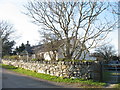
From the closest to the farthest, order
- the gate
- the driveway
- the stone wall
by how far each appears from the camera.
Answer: the driveway < the stone wall < the gate

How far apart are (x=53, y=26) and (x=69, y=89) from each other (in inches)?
421

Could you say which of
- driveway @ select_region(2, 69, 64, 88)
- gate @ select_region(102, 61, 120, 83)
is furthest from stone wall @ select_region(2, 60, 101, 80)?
driveway @ select_region(2, 69, 64, 88)

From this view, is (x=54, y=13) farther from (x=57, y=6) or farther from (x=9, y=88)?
(x=9, y=88)

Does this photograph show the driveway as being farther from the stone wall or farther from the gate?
the gate

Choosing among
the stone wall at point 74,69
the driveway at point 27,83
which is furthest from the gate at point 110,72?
the driveway at point 27,83

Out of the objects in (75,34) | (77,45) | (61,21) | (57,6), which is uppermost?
(57,6)

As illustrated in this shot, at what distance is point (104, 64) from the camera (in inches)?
488

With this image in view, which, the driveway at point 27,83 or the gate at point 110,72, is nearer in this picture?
the driveway at point 27,83

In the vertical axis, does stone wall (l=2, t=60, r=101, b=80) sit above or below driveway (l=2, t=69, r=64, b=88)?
above

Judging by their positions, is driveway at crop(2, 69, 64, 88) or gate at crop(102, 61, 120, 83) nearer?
driveway at crop(2, 69, 64, 88)

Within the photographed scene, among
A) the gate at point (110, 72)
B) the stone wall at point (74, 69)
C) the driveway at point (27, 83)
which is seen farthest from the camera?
the gate at point (110, 72)

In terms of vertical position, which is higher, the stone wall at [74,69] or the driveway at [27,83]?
the stone wall at [74,69]

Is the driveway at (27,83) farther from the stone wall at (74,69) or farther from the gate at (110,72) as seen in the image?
the gate at (110,72)

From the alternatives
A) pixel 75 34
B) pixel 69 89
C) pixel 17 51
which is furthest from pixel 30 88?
pixel 17 51
